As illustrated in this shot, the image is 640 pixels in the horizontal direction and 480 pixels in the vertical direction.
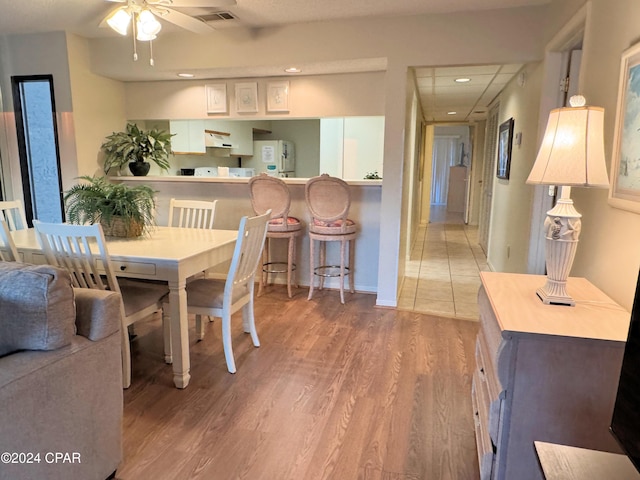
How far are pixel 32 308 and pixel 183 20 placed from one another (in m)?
2.21

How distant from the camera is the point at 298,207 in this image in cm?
400

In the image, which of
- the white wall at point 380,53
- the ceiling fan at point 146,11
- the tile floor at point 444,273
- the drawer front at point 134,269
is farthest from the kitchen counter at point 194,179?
the drawer front at point 134,269

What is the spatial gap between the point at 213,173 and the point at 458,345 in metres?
4.48

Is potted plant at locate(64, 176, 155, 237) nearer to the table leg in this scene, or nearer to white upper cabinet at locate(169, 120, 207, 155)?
the table leg

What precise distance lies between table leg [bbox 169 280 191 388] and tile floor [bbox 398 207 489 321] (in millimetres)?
1999

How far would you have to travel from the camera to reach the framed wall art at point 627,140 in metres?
1.46

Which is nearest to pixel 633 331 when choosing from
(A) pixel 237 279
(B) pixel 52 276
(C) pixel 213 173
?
(B) pixel 52 276

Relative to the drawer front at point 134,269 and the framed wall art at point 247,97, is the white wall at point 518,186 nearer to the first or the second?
the framed wall art at point 247,97

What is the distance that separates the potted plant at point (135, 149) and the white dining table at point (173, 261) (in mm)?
1712

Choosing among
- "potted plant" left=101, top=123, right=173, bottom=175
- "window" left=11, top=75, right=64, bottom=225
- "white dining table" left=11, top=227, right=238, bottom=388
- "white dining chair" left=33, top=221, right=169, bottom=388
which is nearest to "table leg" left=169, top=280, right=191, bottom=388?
"white dining table" left=11, top=227, right=238, bottom=388

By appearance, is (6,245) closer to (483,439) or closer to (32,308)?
(32,308)

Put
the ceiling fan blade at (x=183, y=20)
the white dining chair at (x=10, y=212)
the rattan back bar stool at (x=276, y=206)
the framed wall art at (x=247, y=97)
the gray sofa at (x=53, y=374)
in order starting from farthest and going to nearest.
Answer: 1. the framed wall art at (x=247, y=97)
2. the rattan back bar stool at (x=276, y=206)
3. the white dining chair at (x=10, y=212)
4. the ceiling fan blade at (x=183, y=20)
5. the gray sofa at (x=53, y=374)

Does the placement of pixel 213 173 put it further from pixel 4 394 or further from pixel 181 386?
pixel 4 394

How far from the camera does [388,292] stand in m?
3.57
